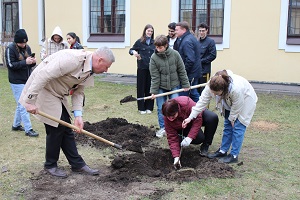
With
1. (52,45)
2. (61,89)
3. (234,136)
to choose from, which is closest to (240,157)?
(234,136)

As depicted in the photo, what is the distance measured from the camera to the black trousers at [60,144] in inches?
189

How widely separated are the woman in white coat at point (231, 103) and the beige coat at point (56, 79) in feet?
4.88

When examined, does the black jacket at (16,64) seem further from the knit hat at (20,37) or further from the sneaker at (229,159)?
the sneaker at (229,159)

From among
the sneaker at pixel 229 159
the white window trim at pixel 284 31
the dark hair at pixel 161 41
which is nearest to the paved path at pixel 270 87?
the white window trim at pixel 284 31

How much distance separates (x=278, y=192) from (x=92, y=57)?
2520 mm

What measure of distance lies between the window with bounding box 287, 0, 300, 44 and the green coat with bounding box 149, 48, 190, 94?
6.26 metres

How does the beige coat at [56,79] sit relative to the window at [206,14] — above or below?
below

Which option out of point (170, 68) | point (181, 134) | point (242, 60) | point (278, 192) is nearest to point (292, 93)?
point (242, 60)

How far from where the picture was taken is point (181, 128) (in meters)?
5.57

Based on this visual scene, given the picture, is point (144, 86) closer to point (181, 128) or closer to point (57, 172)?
point (181, 128)

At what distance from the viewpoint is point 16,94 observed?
22.1 feet

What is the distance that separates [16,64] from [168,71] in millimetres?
2448

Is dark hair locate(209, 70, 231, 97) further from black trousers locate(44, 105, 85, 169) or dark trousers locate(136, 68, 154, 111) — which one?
dark trousers locate(136, 68, 154, 111)

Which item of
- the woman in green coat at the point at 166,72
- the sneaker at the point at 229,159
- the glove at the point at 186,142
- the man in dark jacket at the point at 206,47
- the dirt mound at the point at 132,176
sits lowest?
the dirt mound at the point at 132,176
